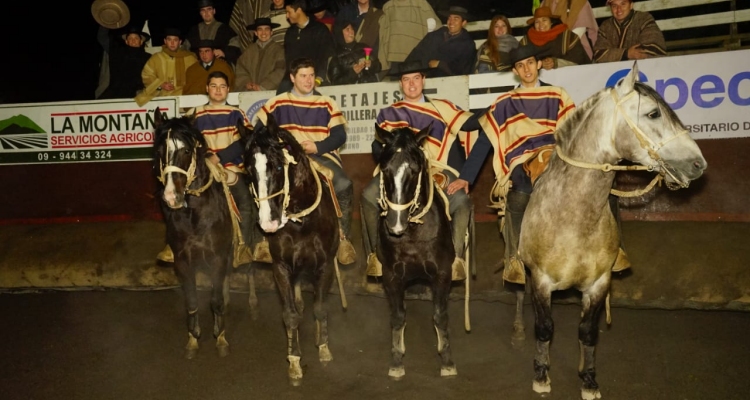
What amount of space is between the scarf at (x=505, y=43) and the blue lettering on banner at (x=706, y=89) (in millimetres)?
1823

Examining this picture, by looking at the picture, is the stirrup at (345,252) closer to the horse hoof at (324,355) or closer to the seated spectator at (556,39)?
the horse hoof at (324,355)

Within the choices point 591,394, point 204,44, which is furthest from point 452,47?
point 591,394

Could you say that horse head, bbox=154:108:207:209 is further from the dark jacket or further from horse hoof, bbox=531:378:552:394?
the dark jacket

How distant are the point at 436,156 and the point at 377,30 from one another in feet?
13.9

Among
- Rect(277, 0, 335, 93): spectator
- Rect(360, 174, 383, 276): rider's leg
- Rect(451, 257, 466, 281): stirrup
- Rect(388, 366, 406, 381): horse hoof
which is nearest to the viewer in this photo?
Rect(388, 366, 406, 381): horse hoof

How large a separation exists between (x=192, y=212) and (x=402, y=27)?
462cm

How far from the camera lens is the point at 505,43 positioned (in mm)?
9484

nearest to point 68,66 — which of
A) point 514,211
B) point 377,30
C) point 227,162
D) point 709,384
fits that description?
point 377,30

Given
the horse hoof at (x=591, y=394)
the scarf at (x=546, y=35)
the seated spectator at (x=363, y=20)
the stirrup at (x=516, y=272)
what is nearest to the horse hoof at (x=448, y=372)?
the stirrup at (x=516, y=272)

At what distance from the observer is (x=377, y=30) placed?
1030cm

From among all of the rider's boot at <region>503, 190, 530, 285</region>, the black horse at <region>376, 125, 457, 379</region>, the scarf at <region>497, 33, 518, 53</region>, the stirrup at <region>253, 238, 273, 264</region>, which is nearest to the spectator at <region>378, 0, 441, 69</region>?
the scarf at <region>497, 33, 518, 53</region>

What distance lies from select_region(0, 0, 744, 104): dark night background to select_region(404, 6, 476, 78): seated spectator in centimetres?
632

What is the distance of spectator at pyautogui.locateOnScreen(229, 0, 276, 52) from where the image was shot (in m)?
11.6

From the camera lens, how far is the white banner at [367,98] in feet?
29.3
